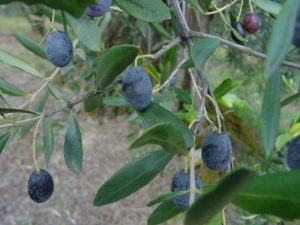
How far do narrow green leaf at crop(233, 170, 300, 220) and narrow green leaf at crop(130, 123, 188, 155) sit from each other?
0.10 m

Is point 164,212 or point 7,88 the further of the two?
point 7,88

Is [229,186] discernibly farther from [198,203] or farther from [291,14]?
[291,14]

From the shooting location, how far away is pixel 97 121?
4398mm

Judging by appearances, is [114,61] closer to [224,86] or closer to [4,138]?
[4,138]

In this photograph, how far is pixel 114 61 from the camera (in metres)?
0.60

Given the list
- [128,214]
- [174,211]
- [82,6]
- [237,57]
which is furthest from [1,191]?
[82,6]

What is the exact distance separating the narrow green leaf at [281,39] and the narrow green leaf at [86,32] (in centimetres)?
36

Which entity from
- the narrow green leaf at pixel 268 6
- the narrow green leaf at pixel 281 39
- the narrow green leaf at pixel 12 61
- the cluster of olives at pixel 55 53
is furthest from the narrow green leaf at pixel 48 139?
the narrow green leaf at pixel 281 39

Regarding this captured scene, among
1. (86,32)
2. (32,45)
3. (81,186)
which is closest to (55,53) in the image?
(86,32)

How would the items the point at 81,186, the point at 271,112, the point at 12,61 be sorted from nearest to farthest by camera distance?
1. the point at 271,112
2. the point at 12,61
3. the point at 81,186

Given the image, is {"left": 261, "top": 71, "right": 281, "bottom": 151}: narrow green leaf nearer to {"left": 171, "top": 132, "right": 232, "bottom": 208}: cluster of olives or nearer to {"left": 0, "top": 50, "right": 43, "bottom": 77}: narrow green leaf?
{"left": 171, "top": 132, "right": 232, "bottom": 208}: cluster of olives

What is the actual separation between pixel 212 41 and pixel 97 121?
12.6ft

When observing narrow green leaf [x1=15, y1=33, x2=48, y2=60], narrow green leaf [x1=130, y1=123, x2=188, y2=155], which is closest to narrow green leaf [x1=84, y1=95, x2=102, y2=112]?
narrow green leaf [x1=130, y1=123, x2=188, y2=155]

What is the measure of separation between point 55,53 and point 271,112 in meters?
0.40
